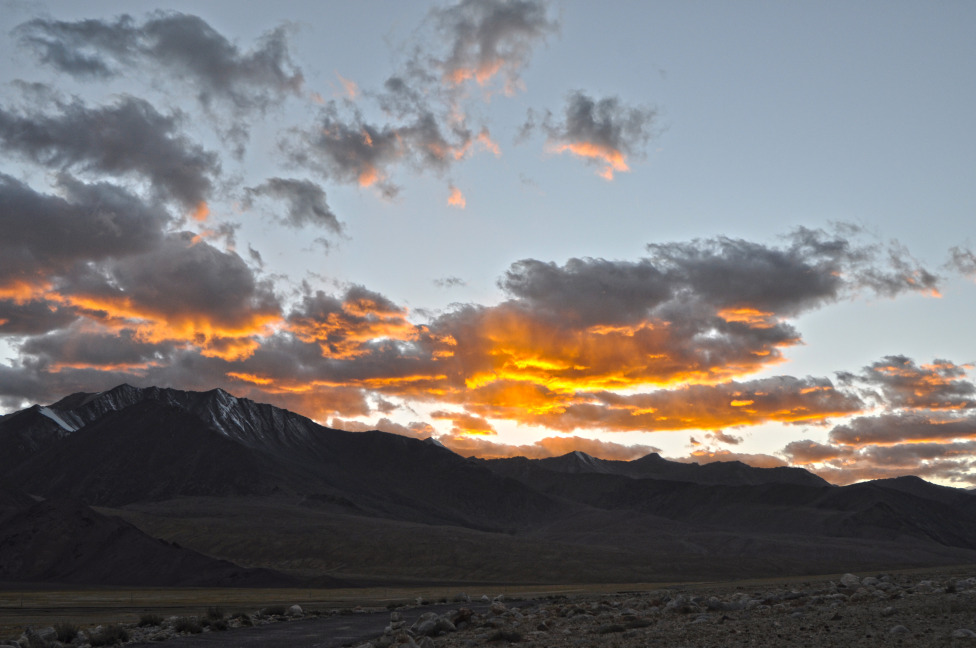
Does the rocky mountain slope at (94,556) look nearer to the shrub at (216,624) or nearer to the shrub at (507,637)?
the shrub at (216,624)

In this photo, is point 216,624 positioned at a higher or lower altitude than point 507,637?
→ lower

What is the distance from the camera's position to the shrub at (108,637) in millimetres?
38691

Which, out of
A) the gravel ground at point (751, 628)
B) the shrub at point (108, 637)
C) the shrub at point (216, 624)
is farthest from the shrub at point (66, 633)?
the gravel ground at point (751, 628)

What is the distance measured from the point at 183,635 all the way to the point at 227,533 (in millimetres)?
152168

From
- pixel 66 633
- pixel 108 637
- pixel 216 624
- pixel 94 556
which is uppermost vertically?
pixel 94 556

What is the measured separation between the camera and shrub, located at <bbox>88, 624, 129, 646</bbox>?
3869 cm

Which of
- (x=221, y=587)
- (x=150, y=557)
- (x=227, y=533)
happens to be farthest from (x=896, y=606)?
(x=227, y=533)

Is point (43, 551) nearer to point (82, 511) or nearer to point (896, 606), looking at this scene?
point (82, 511)

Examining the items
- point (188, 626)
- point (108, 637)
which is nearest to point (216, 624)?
point (188, 626)

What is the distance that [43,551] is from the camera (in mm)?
145500

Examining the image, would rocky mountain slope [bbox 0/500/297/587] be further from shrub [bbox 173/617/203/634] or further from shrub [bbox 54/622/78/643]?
shrub [bbox 54/622/78/643]

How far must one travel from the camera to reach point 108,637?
39750 millimetres

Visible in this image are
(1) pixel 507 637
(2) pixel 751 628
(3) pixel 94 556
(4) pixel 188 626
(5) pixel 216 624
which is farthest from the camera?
(3) pixel 94 556

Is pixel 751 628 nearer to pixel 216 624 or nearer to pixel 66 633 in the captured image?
pixel 66 633
